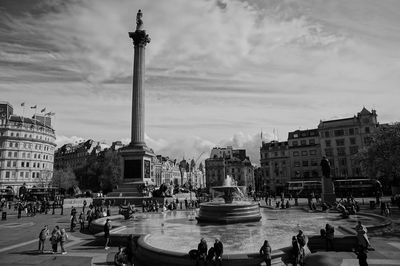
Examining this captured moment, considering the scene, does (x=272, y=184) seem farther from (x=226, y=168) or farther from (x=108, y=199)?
(x=108, y=199)

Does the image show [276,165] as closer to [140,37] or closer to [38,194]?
[140,37]

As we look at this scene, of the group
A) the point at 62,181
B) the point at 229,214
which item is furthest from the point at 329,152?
the point at 62,181

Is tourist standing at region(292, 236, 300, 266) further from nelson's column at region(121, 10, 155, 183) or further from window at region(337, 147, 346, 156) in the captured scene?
window at region(337, 147, 346, 156)

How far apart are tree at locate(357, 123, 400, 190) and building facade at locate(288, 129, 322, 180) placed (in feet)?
122

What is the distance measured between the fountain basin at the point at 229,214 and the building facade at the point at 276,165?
75880mm

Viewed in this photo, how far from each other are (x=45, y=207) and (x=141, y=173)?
15598mm

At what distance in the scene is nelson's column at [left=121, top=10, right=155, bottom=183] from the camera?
1981 inches

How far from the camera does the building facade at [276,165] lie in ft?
322

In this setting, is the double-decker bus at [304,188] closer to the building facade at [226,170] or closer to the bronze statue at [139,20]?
the building facade at [226,170]

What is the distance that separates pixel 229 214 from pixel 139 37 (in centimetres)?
Answer: 4417

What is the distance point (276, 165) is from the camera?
100812mm

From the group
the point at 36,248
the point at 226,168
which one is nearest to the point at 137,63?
the point at 36,248

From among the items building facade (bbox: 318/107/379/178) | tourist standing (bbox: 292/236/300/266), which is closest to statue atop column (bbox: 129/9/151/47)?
tourist standing (bbox: 292/236/300/266)

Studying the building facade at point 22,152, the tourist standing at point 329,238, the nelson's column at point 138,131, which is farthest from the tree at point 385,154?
the building facade at point 22,152
